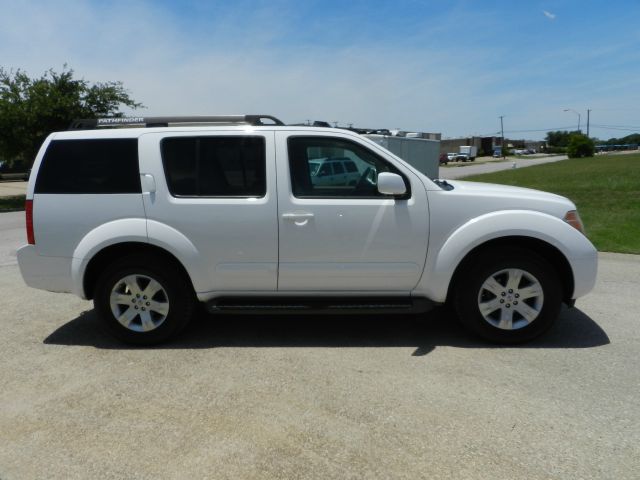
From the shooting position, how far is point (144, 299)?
4.33 metres

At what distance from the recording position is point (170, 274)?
4281 mm

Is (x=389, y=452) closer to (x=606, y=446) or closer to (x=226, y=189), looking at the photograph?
(x=606, y=446)

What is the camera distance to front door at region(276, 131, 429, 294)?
4.13 metres

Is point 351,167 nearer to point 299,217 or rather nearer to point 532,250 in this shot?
point 299,217

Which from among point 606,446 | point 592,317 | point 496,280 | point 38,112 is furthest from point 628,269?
point 38,112

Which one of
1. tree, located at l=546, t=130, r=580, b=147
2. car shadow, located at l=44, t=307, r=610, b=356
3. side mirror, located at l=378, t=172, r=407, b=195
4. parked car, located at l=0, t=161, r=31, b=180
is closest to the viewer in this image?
side mirror, located at l=378, t=172, r=407, b=195

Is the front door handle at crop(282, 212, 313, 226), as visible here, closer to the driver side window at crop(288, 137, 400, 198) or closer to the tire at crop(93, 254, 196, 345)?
the driver side window at crop(288, 137, 400, 198)

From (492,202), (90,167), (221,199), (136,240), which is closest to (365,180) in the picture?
(492,202)

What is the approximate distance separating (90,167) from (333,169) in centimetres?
205

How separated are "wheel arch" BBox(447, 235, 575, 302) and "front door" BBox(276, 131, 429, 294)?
14.2 inches

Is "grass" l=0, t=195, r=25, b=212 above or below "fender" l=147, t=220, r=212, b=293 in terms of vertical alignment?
below

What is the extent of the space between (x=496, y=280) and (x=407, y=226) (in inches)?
34.1

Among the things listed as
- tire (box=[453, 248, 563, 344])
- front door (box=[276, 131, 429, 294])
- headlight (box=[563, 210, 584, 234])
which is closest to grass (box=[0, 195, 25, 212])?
front door (box=[276, 131, 429, 294])

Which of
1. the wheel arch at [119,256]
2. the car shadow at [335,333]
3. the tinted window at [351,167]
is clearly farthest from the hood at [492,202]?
the wheel arch at [119,256]
